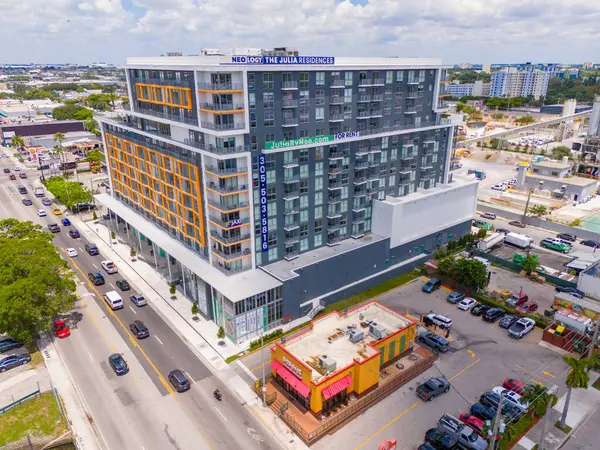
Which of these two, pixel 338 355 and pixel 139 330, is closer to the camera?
pixel 338 355

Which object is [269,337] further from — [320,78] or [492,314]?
[320,78]

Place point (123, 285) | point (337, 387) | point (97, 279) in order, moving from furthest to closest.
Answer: point (97, 279)
point (123, 285)
point (337, 387)

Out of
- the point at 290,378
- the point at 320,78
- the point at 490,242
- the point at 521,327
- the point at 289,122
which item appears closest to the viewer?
the point at 290,378

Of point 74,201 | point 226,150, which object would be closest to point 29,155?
point 74,201

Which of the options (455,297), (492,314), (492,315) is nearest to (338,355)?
(492,315)

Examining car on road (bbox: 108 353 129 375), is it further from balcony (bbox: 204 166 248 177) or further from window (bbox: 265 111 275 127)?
window (bbox: 265 111 275 127)

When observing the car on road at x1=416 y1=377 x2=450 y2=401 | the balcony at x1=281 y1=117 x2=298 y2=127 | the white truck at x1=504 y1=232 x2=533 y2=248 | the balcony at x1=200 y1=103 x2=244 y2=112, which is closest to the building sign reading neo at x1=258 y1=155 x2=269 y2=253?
the balcony at x1=281 y1=117 x2=298 y2=127

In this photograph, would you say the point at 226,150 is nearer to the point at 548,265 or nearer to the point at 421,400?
the point at 421,400
